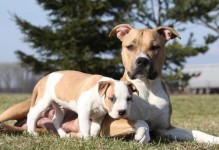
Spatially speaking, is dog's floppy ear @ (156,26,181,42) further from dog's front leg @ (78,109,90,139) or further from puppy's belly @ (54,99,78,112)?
dog's front leg @ (78,109,90,139)

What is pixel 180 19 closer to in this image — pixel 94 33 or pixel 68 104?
pixel 94 33

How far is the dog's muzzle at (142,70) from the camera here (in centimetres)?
560

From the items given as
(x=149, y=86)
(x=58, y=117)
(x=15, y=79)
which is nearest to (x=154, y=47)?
(x=149, y=86)

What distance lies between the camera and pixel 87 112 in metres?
5.34

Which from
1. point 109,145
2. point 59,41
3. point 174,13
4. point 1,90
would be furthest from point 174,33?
point 1,90

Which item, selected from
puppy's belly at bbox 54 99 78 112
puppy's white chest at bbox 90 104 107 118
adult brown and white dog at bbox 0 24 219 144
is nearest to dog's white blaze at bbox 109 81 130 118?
puppy's white chest at bbox 90 104 107 118

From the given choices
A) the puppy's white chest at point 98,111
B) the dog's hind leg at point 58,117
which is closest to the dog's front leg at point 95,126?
the puppy's white chest at point 98,111

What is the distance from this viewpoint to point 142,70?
5.64 m

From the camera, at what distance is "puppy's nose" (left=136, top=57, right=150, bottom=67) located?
5.59 metres

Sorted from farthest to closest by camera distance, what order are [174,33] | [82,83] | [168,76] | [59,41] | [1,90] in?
[1,90] < [168,76] < [59,41] < [174,33] < [82,83]

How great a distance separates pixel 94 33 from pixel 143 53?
2082cm

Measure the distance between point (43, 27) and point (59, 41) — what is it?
1767 millimetres

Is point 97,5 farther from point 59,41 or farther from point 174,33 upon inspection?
point 174,33

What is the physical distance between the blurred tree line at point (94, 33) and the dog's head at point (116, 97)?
20.4m
